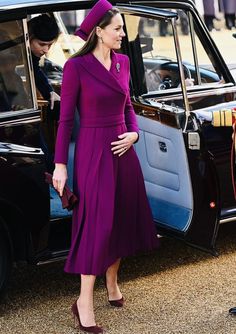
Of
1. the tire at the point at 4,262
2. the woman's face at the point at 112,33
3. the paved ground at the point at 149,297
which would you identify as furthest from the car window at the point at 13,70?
the paved ground at the point at 149,297

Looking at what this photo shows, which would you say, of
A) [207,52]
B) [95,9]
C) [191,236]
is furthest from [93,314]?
[207,52]

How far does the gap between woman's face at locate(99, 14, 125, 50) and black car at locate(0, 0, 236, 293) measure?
400 mm

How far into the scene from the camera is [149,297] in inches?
201

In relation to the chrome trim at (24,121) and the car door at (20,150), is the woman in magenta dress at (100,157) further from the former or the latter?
the chrome trim at (24,121)

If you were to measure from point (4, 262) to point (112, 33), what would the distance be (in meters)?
1.51

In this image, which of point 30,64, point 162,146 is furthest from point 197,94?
point 30,64

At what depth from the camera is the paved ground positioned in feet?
15.4

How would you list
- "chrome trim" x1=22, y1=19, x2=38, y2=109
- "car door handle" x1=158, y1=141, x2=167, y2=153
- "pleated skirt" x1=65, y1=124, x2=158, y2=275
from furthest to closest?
"car door handle" x1=158, y1=141, x2=167, y2=153
"chrome trim" x1=22, y1=19, x2=38, y2=109
"pleated skirt" x1=65, y1=124, x2=158, y2=275

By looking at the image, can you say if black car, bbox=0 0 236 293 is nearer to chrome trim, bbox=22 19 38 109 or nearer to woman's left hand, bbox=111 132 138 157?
chrome trim, bbox=22 19 38 109

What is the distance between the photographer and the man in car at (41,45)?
17.0 feet

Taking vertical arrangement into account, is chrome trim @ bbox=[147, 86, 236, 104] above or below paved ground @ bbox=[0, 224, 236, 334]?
above

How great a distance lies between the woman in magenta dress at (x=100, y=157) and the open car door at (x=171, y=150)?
360mm

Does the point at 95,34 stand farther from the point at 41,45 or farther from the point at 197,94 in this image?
the point at 197,94

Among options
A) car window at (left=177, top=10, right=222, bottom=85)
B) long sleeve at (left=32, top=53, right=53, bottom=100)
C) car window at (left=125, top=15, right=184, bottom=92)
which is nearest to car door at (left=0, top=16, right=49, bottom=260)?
long sleeve at (left=32, top=53, right=53, bottom=100)
